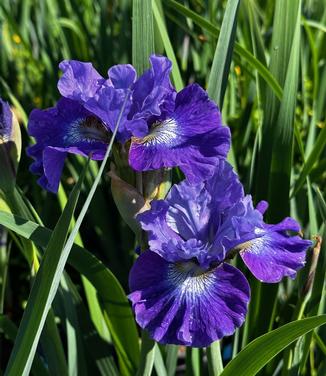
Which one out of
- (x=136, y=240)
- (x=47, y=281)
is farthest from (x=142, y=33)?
(x=47, y=281)

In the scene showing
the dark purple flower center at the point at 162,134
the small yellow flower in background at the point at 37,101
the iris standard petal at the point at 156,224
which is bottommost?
the small yellow flower in background at the point at 37,101

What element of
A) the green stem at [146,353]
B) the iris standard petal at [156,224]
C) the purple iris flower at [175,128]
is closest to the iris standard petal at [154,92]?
the purple iris flower at [175,128]

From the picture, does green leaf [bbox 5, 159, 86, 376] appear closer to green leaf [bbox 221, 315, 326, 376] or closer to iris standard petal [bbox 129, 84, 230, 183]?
iris standard petal [bbox 129, 84, 230, 183]

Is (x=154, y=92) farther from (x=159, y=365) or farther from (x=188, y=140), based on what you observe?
(x=159, y=365)

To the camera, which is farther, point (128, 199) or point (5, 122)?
point (5, 122)

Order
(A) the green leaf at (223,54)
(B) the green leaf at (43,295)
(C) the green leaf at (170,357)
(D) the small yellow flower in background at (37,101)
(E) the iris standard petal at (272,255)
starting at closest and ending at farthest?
(B) the green leaf at (43,295)
(E) the iris standard petal at (272,255)
(A) the green leaf at (223,54)
(C) the green leaf at (170,357)
(D) the small yellow flower in background at (37,101)

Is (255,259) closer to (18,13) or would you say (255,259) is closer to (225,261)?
(225,261)

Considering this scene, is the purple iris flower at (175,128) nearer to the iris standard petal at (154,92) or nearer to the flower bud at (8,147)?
the iris standard petal at (154,92)
